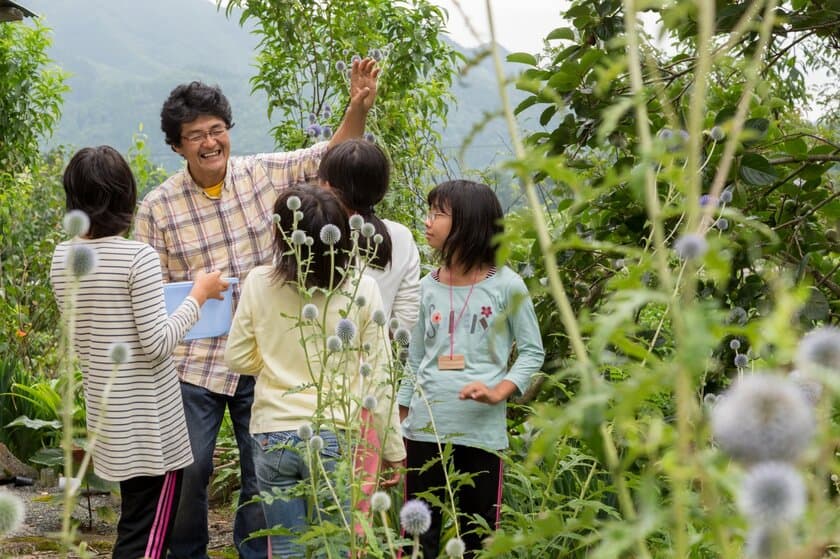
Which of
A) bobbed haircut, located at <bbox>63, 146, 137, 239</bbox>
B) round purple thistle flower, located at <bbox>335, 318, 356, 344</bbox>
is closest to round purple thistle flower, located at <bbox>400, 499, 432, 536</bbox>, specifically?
round purple thistle flower, located at <bbox>335, 318, 356, 344</bbox>

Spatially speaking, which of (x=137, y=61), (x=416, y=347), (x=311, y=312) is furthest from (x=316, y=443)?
(x=137, y=61)

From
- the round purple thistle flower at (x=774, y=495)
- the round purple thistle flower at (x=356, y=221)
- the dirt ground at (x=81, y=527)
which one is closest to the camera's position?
the round purple thistle flower at (x=774, y=495)

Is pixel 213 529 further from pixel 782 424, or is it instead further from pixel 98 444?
pixel 782 424

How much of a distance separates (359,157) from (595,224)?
27.3 inches

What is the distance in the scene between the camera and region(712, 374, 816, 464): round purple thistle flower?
0.53 m

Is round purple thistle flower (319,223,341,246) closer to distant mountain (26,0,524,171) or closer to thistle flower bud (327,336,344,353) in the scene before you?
thistle flower bud (327,336,344,353)

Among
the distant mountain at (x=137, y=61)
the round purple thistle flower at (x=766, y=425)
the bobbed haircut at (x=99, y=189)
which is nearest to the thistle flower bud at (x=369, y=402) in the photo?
the bobbed haircut at (x=99, y=189)

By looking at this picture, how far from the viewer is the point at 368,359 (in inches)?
100.0

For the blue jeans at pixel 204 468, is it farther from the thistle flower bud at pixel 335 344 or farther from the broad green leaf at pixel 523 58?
the broad green leaf at pixel 523 58

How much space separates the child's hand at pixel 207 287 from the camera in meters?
2.80

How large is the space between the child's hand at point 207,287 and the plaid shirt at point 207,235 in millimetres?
259

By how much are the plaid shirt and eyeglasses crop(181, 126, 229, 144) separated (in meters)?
0.13

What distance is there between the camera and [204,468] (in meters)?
3.18

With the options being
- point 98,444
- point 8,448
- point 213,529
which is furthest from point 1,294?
point 98,444
